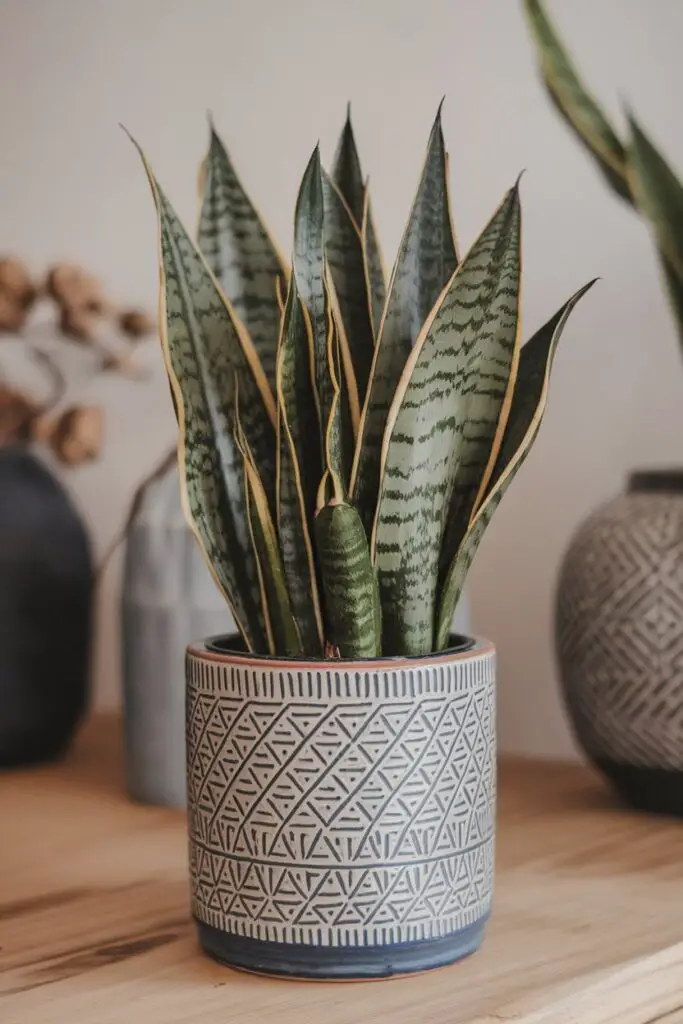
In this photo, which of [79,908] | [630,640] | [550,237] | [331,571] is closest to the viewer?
[331,571]

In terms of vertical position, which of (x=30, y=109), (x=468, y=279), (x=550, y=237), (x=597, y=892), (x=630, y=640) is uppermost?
(x=30, y=109)

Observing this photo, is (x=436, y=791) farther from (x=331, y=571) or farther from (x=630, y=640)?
(x=630, y=640)

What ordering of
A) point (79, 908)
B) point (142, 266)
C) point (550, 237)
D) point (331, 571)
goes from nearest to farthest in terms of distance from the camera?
point (331, 571) < point (79, 908) < point (550, 237) < point (142, 266)

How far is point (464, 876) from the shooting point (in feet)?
1.65

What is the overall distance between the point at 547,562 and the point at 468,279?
55 cm

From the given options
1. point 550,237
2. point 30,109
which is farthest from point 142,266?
point 550,237

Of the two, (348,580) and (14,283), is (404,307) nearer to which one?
(348,580)

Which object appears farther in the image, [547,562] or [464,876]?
[547,562]

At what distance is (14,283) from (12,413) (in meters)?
0.10

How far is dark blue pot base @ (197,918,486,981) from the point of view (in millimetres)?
486

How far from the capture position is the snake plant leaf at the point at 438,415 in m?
0.49

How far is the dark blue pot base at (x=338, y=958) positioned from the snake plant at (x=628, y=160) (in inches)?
16.8

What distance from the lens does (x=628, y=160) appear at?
0.75 m

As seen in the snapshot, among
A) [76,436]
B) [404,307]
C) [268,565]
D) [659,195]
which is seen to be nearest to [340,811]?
[268,565]
